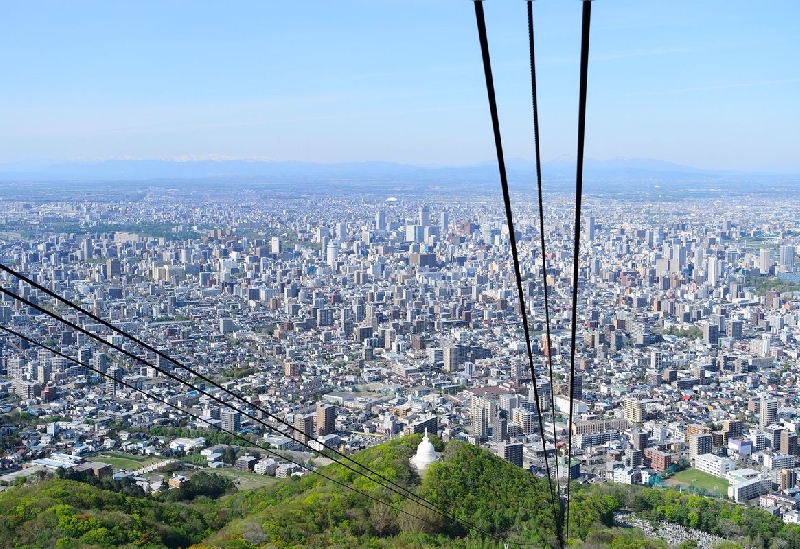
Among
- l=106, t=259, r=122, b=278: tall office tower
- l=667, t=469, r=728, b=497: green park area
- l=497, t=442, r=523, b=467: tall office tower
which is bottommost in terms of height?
l=667, t=469, r=728, b=497: green park area

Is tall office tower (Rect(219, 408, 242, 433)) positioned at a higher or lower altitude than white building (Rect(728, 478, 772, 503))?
lower

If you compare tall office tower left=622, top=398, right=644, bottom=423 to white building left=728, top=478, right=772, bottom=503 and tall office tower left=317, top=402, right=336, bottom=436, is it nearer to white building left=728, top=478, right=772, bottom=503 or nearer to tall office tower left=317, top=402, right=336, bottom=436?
white building left=728, top=478, right=772, bottom=503

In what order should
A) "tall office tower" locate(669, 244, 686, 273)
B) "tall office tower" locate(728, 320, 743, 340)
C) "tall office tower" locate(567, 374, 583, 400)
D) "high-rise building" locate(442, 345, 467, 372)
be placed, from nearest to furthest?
"tall office tower" locate(567, 374, 583, 400)
"high-rise building" locate(442, 345, 467, 372)
"tall office tower" locate(728, 320, 743, 340)
"tall office tower" locate(669, 244, 686, 273)

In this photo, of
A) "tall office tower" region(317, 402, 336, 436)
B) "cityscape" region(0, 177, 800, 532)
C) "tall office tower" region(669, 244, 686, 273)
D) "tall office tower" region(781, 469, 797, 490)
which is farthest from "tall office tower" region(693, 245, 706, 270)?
"tall office tower" region(781, 469, 797, 490)

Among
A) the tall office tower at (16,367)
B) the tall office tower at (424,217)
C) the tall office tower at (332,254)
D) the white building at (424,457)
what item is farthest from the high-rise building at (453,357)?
the tall office tower at (424,217)

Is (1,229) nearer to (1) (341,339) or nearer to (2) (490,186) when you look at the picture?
(1) (341,339)

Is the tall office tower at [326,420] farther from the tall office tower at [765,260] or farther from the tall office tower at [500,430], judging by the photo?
the tall office tower at [765,260]

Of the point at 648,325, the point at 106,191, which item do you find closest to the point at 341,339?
the point at 648,325
